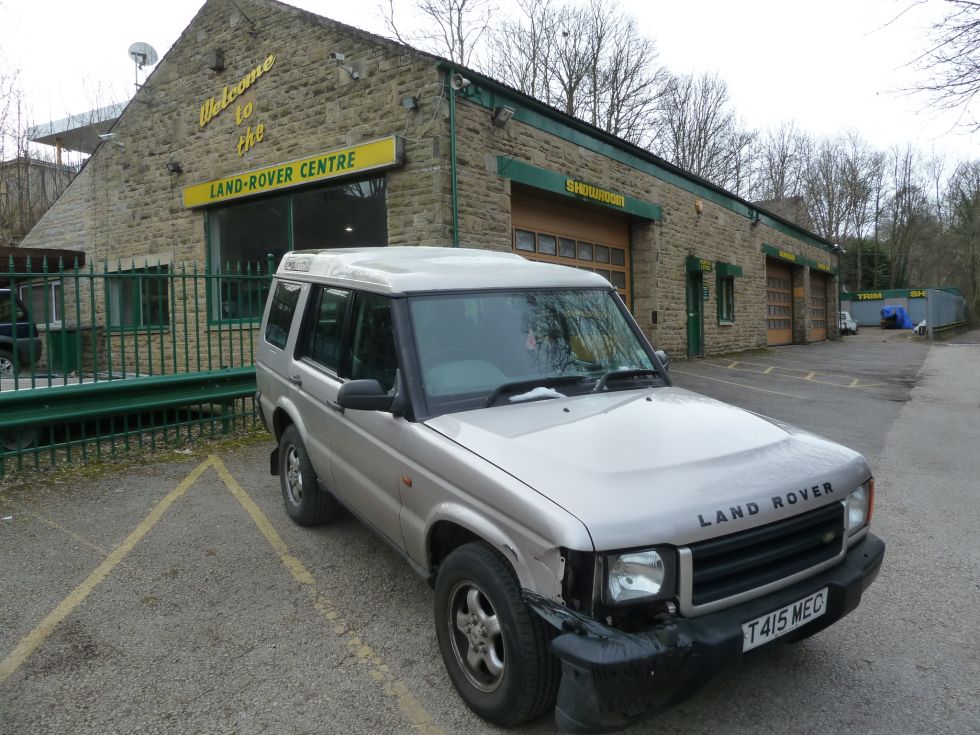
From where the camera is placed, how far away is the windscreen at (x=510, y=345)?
128 inches

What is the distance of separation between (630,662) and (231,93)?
538 inches

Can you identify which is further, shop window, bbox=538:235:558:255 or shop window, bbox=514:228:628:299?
shop window, bbox=538:235:558:255

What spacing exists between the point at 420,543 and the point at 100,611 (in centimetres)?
207

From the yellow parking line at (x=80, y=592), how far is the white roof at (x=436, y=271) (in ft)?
7.49

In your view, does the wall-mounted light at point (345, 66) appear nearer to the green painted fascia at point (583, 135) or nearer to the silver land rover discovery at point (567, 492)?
the green painted fascia at point (583, 135)

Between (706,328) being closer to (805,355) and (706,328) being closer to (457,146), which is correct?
(805,355)

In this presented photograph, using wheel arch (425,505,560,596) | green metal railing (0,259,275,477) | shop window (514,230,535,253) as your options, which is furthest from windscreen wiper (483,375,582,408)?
shop window (514,230,535,253)

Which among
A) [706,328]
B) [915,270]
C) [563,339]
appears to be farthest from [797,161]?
[563,339]

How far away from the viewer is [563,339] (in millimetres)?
3617

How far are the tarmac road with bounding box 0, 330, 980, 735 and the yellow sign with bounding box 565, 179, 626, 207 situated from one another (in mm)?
7655

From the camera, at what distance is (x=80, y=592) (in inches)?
154

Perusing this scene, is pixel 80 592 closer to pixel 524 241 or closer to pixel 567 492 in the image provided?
pixel 567 492

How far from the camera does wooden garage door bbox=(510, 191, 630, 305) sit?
11789 millimetres

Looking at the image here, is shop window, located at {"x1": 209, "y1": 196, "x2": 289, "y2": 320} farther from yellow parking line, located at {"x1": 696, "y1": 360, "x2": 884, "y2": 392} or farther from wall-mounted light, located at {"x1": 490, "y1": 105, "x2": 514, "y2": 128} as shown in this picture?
yellow parking line, located at {"x1": 696, "y1": 360, "x2": 884, "y2": 392}
